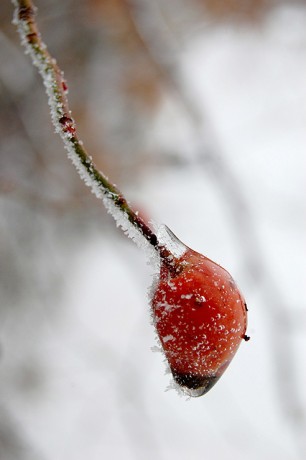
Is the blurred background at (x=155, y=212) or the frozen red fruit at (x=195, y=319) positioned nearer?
the frozen red fruit at (x=195, y=319)

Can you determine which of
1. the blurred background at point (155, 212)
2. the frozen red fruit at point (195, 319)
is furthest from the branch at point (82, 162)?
the blurred background at point (155, 212)

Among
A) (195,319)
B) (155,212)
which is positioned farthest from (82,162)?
(155,212)

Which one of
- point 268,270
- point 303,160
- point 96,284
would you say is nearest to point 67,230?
point 96,284

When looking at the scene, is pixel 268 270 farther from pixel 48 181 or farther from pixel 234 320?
pixel 234 320

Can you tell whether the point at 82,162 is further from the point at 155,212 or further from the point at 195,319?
the point at 155,212

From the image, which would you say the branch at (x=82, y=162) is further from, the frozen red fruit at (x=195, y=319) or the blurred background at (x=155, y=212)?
the blurred background at (x=155, y=212)

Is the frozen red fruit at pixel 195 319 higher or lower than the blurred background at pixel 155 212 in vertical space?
lower

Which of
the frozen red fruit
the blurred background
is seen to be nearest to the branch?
the frozen red fruit
